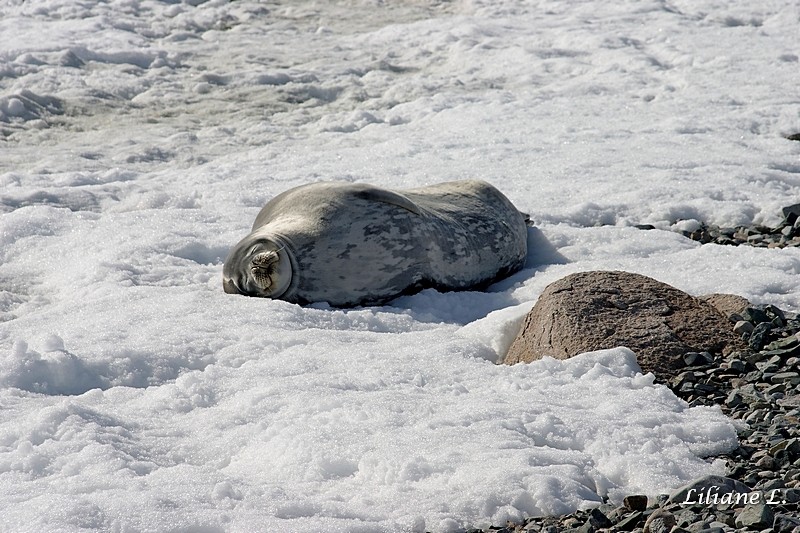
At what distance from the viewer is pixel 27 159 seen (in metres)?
7.57

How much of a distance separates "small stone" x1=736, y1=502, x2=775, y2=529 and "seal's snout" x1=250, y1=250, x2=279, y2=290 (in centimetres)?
265

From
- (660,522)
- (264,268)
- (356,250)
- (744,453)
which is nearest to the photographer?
(660,522)

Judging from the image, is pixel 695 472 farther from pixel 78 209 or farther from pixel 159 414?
pixel 78 209

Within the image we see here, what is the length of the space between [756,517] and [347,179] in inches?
186

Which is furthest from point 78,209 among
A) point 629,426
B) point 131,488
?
point 629,426

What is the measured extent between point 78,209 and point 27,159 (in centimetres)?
134

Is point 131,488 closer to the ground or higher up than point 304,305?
higher up

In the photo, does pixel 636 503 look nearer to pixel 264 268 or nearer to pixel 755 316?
pixel 755 316

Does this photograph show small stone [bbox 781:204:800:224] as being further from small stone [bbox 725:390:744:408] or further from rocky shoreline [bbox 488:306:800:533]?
small stone [bbox 725:390:744:408]

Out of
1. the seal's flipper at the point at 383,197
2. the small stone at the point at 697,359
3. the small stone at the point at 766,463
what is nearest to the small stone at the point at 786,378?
the small stone at the point at 697,359

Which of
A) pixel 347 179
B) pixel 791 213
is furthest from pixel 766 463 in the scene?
pixel 347 179

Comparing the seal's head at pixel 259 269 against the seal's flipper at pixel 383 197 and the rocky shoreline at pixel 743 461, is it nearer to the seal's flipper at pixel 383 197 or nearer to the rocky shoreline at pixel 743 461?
the seal's flipper at pixel 383 197

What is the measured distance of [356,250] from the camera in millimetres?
4902

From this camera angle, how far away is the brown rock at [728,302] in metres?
4.29
